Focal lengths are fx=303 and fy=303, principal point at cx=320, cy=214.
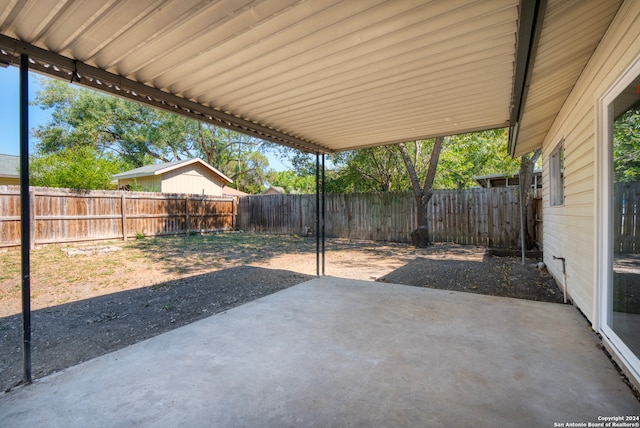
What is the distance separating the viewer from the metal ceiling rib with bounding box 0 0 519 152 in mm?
1644

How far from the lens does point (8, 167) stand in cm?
1239

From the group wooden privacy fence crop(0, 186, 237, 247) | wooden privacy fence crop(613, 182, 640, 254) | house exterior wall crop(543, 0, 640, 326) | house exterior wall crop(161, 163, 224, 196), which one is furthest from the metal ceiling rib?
house exterior wall crop(161, 163, 224, 196)

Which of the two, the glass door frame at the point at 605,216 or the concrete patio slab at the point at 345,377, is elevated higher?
the glass door frame at the point at 605,216

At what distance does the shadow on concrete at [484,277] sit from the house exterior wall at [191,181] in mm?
12501

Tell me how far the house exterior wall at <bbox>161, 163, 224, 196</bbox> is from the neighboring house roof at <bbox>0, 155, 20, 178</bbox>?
531 cm

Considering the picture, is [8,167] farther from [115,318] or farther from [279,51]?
[279,51]

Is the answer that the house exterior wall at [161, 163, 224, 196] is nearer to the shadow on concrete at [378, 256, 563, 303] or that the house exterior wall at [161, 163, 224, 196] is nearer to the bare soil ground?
the bare soil ground

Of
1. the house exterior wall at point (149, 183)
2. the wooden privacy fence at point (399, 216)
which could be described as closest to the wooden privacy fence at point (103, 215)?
the wooden privacy fence at point (399, 216)

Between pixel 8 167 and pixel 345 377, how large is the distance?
55.4 ft

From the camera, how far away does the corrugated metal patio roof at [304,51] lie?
1.65 metres

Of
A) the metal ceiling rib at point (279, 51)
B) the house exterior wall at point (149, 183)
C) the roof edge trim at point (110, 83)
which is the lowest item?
the roof edge trim at point (110, 83)

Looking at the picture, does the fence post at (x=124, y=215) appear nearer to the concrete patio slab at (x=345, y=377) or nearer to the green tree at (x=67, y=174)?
the green tree at (x=67, y=174)

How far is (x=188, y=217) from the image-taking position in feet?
37.4

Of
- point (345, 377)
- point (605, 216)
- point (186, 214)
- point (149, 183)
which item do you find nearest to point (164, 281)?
point (345, 377)
